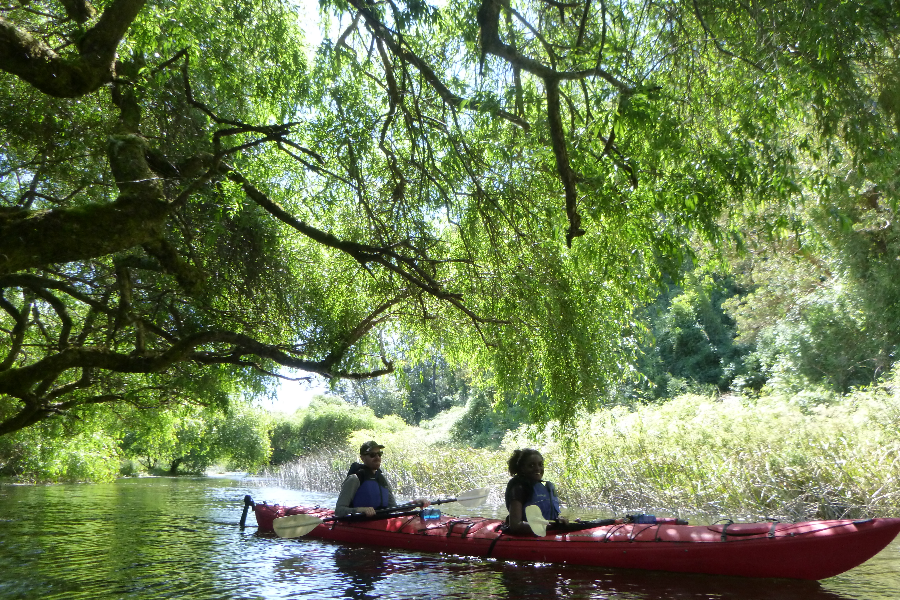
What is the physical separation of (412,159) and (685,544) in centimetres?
400

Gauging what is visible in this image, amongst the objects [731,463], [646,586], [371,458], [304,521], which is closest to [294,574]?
[304,521]

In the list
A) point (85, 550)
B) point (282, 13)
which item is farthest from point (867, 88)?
point (85, 550)

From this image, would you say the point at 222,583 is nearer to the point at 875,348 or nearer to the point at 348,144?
the point at 348,144

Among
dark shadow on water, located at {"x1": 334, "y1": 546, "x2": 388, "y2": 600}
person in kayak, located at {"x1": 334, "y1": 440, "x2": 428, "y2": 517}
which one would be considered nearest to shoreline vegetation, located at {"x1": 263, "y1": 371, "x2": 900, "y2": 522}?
person in kayak, located at {"x1": 334, "y1": 440, "x2": 428, "y2": 517}

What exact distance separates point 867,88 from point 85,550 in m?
8.60

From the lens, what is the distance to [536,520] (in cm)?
629

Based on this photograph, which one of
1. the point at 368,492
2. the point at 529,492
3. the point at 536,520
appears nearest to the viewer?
the point at 536,520

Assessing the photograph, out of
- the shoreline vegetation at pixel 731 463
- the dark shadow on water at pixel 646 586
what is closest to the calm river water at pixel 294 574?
the dark shadow on water at pixel 646 586

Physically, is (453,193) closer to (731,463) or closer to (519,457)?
(519,457)

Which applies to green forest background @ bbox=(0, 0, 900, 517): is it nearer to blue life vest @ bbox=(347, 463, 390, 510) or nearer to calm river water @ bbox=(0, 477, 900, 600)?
blue life vest @ bbox=(347, 463, 390, 510)

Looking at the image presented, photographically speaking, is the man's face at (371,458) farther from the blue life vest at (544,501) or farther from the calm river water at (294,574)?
the blue life vest at (544,501)

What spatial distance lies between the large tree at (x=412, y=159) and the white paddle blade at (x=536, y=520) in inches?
41.0

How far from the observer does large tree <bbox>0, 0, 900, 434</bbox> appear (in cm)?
465

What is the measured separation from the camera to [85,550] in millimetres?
7656
